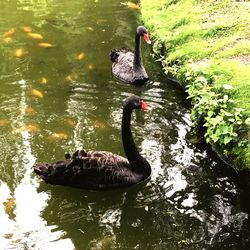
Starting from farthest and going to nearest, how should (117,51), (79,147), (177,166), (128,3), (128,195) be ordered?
(128,3)
(117,51)
(79,147)
(177,166)
(128,195)

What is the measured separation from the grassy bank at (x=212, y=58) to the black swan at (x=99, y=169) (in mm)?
999

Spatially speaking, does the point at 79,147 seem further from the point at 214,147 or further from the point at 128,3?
the point at 128,3

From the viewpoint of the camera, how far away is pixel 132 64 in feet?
29.6

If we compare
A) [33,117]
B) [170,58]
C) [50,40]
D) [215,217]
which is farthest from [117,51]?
[215,217]

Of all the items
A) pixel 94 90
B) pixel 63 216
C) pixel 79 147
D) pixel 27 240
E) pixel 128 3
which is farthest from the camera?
pixel 128 3

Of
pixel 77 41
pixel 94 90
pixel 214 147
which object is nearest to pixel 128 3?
pixel 77 41

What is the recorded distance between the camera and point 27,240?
Result: 15.8 ft

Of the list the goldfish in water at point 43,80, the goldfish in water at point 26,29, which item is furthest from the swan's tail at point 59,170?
the goldfish in water at point 26,29

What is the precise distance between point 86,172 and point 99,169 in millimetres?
161

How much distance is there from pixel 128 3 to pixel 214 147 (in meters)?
8.19

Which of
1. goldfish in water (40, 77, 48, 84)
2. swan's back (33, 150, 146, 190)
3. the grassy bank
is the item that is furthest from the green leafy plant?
goldfish in water (40, 77, 48, 84)

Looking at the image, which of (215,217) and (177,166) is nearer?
(215,217)

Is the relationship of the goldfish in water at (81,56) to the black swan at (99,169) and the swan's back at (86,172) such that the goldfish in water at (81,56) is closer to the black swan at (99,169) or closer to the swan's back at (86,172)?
the black swan at (99,169)

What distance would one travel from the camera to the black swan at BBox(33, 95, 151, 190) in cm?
550
